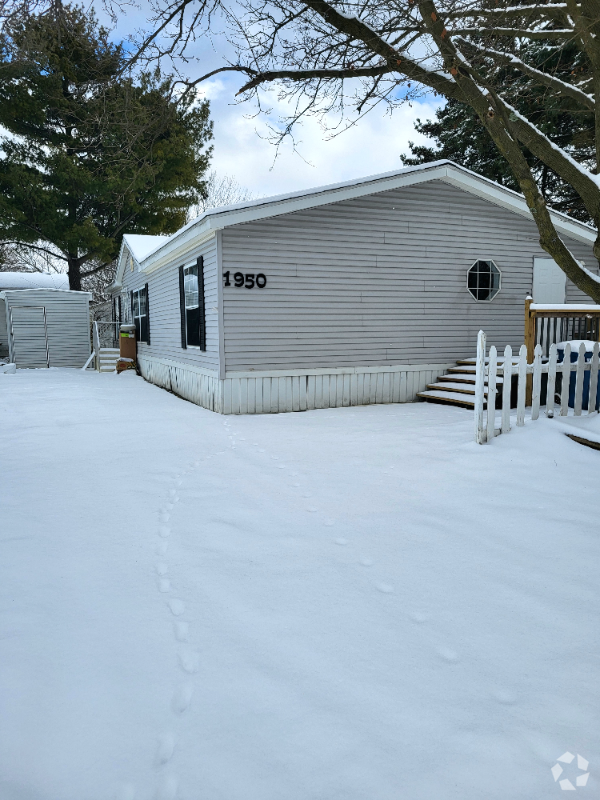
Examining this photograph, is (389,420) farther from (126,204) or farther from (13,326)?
(126,204)

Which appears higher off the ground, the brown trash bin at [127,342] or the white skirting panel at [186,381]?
the brown trash bin at [127,342]

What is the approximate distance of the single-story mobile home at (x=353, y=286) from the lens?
9039 mm

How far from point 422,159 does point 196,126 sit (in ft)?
32.2

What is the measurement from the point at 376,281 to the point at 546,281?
4.25m

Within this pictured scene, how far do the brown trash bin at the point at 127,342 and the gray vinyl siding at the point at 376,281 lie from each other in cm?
1060

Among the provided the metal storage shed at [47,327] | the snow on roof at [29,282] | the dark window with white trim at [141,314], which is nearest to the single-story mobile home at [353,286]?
the dark window with white trim at [141,314]

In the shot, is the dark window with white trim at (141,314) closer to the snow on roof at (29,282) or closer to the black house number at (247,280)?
the snow on roof at (29,282)

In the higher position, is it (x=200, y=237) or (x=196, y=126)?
(x=196, y=126)

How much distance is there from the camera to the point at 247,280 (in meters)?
8.98

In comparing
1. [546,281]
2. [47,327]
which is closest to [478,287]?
[546,281]

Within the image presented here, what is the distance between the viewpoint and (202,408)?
33.3ft

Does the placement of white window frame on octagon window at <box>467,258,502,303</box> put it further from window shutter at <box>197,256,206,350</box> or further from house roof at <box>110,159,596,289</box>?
window shutter at <box>197,256,206,350</box>

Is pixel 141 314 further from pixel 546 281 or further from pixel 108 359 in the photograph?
pixel 546 281

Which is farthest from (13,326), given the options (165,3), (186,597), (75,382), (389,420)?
(186,597)
